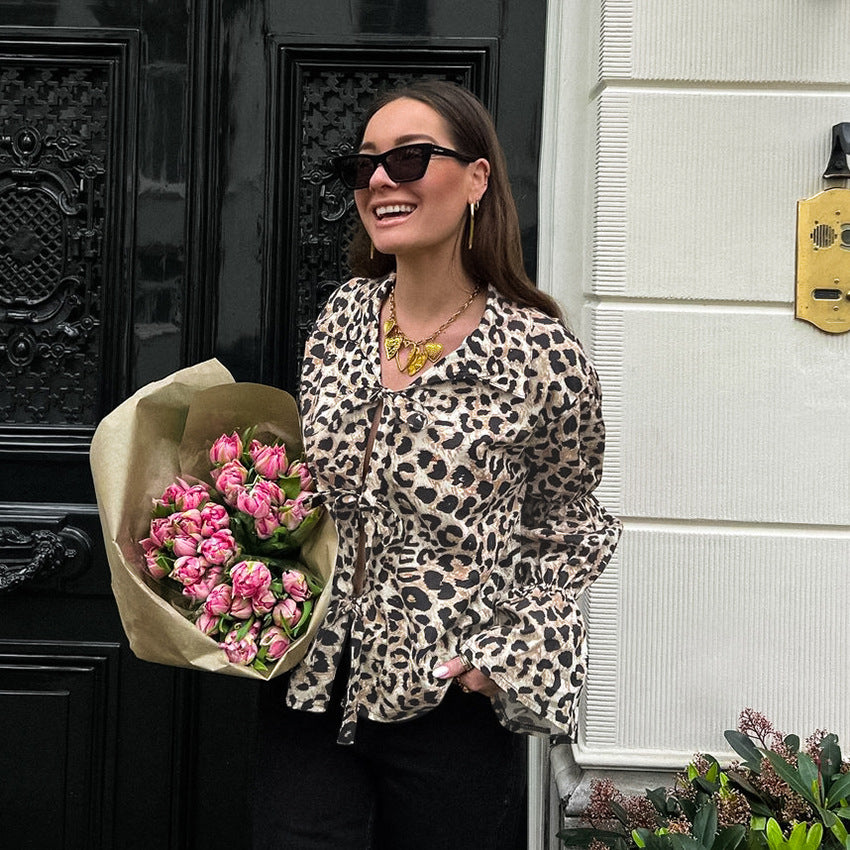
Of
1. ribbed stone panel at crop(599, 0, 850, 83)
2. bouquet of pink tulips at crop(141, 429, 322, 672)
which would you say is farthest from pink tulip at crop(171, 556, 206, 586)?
ribbed stone panel at crop(599, 0, 850, 83)

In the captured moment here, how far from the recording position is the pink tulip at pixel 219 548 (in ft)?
5.58

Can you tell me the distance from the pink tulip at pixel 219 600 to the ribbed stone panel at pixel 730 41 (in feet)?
5.06

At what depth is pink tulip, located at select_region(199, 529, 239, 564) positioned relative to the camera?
1.70 metres

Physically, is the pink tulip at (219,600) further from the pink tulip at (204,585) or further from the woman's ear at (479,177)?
the woman's ear at (479,177)

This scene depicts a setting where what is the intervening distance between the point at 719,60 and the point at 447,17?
2.37 ft

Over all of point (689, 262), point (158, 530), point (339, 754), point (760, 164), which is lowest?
point (339, 754)

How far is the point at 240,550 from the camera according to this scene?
5.79 feet

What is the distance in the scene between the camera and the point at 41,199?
2816 millimetres

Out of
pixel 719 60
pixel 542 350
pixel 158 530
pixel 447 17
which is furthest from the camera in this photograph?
pixel 447 17

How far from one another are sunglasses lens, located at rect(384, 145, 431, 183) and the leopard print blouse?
0.27 metres

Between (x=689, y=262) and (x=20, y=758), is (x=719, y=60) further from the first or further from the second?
(x=20, y=758)

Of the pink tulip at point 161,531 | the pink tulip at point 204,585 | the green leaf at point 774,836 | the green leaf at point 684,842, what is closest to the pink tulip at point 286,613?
the pink tulip at point 204,585

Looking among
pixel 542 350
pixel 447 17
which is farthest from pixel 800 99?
pixel 542 350

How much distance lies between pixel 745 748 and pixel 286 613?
1179mm
